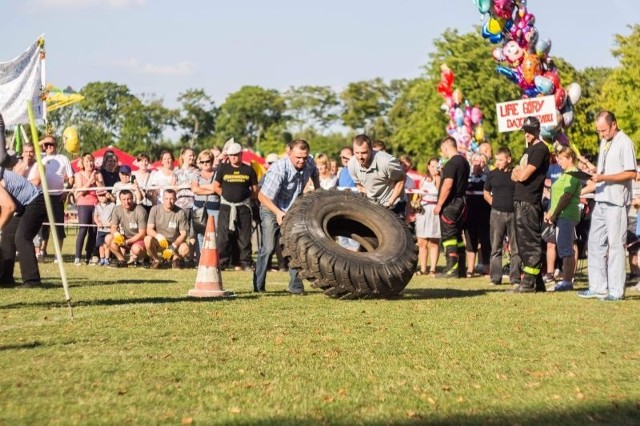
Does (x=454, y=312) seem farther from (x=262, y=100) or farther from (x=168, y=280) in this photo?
(x=262, y=100)

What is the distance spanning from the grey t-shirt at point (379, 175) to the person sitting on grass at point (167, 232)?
20.1 feet

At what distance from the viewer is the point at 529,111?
21.0 meters

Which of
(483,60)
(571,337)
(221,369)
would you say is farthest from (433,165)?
(483,60)

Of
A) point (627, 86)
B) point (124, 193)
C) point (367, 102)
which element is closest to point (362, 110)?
point (367, 102)

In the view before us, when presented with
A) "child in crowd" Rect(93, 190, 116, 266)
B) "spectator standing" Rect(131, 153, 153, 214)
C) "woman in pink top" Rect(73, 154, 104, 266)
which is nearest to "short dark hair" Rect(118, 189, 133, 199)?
"spectator standing" Rect(131, 153, 153, 214)

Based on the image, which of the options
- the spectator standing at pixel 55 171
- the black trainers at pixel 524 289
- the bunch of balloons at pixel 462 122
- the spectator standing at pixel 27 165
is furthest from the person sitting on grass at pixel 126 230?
the bunch of balloons at pixel 462 122

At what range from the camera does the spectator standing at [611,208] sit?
40.9 feet

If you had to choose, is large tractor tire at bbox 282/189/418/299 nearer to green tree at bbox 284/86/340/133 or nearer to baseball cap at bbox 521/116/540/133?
baseball cap at bbox 521/116/540/133

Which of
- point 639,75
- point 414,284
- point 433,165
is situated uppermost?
point 639,75

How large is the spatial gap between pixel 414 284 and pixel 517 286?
1884 mm

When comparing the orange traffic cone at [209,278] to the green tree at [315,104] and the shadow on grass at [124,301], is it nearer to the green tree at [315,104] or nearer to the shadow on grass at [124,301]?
the shadow on grass at [124,301]

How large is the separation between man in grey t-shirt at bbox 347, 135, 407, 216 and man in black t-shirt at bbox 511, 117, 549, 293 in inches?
59.1

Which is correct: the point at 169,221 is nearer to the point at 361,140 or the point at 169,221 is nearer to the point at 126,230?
the point at 126,230

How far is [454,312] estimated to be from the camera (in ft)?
35.8
